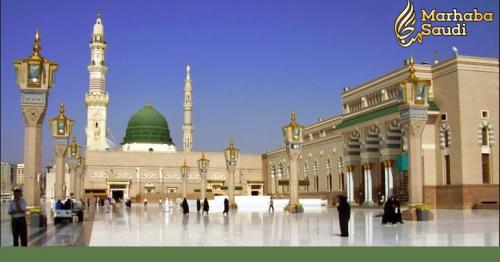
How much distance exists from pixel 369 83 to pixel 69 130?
1862 centimetres

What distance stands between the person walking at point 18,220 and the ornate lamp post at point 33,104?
3940mm

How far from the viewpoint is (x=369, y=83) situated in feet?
115

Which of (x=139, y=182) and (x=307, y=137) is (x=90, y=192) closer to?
→ (x=139, y=182)

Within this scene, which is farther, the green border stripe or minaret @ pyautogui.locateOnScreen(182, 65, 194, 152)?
minaret @ pyautogui.locateOnScreen(182, 65, 194, 152)

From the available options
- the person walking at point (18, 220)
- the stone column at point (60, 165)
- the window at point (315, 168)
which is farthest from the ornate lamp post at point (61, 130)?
the window at point (315, 168)

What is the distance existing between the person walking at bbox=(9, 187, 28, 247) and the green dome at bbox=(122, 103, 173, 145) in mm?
62158

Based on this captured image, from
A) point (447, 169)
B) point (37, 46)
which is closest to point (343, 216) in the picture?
point (37, 46)

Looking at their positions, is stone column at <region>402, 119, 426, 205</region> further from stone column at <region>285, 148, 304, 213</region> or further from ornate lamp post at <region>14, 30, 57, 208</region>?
ornate lamp post at <region>14, 30, 57, 208</region>

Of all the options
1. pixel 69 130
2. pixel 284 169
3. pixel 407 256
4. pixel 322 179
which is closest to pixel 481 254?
pixel 407 256

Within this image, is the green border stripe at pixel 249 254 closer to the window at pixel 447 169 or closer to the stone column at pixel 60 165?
the stone column at pixel 60 165

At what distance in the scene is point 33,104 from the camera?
42.9 feet

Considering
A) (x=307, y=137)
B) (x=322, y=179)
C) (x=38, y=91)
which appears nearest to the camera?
(x=38, y=91)

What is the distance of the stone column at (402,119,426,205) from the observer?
1574 cm

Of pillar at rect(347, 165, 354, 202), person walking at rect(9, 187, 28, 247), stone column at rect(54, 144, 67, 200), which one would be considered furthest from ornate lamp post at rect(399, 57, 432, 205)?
pillar at rect(347, 165, 354, 202)
